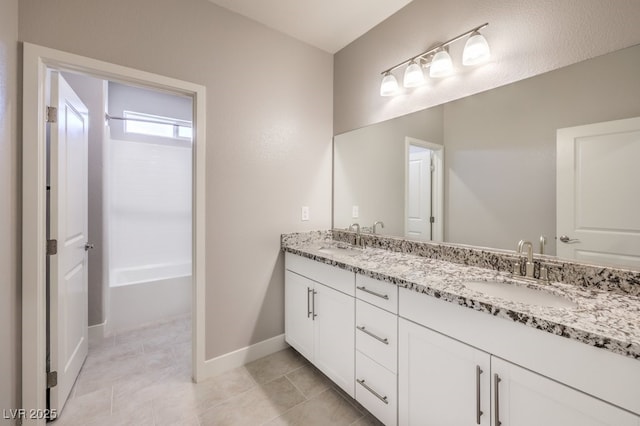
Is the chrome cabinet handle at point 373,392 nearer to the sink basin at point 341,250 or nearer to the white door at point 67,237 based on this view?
the sink basin at point 341,250

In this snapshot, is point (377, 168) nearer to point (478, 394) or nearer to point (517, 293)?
point (517, 293)

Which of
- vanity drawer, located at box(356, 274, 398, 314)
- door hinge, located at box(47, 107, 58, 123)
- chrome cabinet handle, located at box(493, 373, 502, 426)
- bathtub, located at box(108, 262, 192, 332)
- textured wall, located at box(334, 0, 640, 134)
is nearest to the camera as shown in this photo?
chrome cabinet handle, located at box(493, 373, 502, 426)

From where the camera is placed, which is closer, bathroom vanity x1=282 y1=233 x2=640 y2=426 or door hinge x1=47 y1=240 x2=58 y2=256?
bathroom vanity x1=282 y1=233 x2=640 y2=426

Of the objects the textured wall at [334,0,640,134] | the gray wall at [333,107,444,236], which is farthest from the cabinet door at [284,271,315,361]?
the textured wall at [334,0,640,134]

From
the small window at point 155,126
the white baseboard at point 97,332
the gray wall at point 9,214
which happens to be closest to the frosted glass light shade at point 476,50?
the gray wall at point 9,214

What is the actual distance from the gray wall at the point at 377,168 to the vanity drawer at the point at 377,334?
0.78 m

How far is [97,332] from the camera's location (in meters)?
2.44

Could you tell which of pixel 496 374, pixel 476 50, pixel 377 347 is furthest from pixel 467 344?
pixel 476 50

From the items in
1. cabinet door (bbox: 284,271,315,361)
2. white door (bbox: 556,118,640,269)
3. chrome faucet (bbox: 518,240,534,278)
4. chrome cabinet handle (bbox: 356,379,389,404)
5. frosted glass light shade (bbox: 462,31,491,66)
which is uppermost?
frosted glass light shade (bbox: 462,31,491,66)

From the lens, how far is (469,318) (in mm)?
1048

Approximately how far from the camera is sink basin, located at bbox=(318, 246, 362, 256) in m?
2.09

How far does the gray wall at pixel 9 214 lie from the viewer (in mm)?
1232

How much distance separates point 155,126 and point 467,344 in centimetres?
360

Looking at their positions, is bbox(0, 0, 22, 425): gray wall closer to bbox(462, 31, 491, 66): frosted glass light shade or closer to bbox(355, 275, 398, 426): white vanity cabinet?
bbox(355, 275, 398, 426): white vanity cabinet
